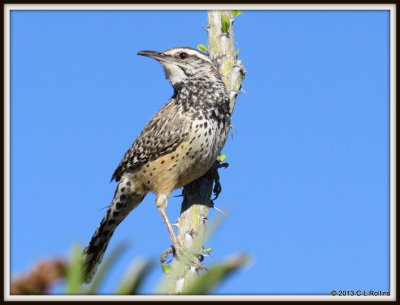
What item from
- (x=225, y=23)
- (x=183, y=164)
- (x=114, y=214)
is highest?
(x=225, y=23)

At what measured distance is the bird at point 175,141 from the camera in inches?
177

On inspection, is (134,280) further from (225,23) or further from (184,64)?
(184,64)

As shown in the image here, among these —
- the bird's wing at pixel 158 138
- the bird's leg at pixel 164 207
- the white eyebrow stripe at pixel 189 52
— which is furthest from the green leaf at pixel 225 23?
the bird's leg at pixel 164 207

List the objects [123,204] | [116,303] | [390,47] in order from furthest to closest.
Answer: [123,204]
[390,47]
[116,303]

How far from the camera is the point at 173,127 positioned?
4.60 meters

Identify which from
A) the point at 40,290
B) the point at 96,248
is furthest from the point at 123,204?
the point at 40,290

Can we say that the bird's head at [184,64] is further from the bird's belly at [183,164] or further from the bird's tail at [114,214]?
the bird's tail at [114,214]

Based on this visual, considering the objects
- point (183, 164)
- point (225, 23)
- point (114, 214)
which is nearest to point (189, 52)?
point (225, 23)

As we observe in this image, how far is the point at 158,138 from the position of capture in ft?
15.3

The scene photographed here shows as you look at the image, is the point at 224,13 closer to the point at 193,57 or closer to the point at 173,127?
the point at 193,57

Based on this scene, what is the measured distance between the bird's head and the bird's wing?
0.24 m

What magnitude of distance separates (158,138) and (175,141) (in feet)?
0.54

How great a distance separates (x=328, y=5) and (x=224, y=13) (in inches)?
42.0

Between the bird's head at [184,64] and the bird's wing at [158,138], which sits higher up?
the bird's head at [184,64]
